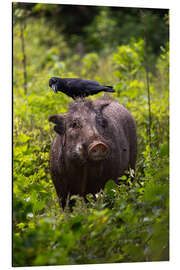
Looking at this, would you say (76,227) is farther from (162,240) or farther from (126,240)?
(162,240)

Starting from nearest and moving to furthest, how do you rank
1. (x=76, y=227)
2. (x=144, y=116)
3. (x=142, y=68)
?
(x=76, y=227)
(x=144, y=116)
(x=142, y=68)

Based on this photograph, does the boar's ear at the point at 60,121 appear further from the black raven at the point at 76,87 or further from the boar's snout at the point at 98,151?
the boar's snout at the point at 98,151

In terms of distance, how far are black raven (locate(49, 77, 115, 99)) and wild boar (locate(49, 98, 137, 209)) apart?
0.14 meters

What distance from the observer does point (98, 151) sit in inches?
169

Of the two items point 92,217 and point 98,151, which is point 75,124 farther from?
point 92,217

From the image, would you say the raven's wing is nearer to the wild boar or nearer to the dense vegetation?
the wild boar

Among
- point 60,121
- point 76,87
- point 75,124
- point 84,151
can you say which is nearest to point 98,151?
point 84,151

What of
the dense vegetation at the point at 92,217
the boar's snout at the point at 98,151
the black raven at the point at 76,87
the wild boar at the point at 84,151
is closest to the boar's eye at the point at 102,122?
the wild boar at the point at 84,151

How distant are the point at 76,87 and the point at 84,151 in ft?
2.74

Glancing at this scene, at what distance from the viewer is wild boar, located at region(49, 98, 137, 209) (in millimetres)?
4516

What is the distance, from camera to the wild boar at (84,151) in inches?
178
